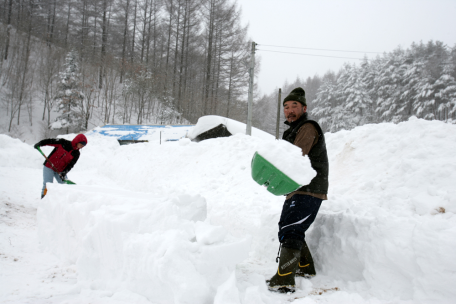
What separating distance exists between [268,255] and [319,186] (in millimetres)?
1279

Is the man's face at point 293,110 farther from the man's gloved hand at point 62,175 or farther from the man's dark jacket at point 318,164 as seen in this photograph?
the man's gloved hand at point 62,175

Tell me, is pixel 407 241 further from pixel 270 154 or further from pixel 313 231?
pixel 270 154

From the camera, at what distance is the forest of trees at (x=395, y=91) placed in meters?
24.0

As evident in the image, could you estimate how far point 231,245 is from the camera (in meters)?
2.11

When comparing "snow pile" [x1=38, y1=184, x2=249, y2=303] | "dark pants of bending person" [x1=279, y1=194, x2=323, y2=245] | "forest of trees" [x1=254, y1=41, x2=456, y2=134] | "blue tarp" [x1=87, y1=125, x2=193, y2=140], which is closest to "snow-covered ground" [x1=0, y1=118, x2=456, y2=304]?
"snow pile" [x1=38, y1=184, x2=249, y2=303]

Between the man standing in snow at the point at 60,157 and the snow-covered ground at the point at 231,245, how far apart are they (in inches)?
36.1

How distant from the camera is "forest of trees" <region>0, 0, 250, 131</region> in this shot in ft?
66.8

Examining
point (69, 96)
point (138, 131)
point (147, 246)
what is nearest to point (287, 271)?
point (147, 246)

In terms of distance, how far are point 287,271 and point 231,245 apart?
→ 0.63 meters

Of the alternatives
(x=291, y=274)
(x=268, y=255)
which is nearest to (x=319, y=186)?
(x=291, y=274)

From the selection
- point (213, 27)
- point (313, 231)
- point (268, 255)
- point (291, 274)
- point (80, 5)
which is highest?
point (80, 5)

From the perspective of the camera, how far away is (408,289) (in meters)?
2.11

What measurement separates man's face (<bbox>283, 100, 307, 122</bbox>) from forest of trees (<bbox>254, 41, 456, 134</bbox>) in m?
19.7

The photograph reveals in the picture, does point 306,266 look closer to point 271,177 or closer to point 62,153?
point 271,177
